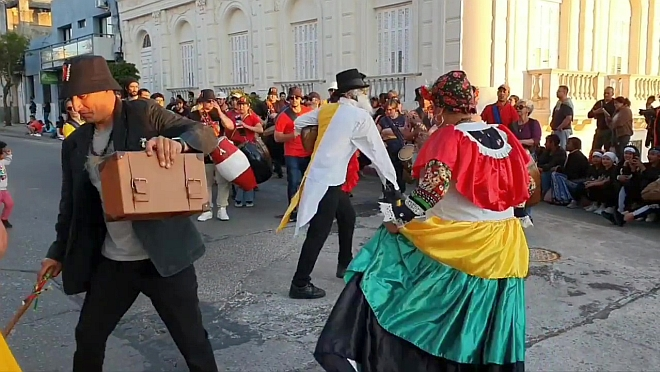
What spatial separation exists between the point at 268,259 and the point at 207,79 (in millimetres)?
17131

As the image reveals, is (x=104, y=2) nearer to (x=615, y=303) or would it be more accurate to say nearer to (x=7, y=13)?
(x=7, y=13)

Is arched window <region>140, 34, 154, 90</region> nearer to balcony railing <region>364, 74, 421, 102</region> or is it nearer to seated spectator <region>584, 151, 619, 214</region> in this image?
balcony railing <region>364, 74, 421, 102</region>

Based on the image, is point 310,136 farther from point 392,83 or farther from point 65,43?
point 65,43

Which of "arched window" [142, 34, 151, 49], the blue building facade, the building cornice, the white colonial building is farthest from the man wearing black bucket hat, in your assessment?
the blue building facade

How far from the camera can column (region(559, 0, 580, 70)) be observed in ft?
50.3

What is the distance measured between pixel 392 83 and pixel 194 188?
534 inches

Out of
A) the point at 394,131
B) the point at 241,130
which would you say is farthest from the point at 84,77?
the point at 394,131

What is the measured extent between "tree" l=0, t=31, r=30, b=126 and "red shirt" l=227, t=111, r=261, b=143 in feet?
107

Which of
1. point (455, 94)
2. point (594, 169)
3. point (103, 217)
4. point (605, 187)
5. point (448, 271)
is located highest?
point (455, 94)

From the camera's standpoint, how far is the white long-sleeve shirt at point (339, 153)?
4.93 m

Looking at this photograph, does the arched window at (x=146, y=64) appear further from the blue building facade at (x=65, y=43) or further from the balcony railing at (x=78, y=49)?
the blue building facade at (x=65, y=43)

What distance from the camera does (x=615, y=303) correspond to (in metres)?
5.11

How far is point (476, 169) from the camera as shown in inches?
120

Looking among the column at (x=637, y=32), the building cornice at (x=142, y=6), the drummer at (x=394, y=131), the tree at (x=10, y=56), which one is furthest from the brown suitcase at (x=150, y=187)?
the tree at (x=10, y=56)
